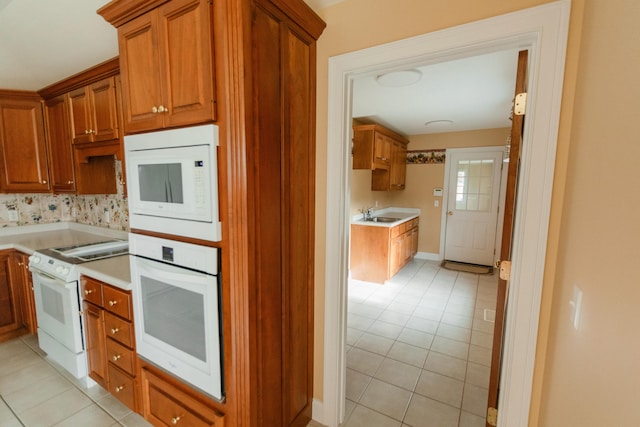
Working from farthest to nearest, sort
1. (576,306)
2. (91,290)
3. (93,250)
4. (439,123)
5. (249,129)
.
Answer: (439,123), (93,250), (91,290), (249,129), (576,306)

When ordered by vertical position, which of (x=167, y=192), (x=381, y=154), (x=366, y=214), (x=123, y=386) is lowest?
(x=123, y=386)

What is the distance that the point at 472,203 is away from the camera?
495cm

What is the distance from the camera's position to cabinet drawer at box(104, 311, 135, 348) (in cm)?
160

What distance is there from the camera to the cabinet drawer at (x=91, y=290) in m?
1.74

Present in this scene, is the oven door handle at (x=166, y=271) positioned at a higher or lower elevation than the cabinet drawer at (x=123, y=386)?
higher

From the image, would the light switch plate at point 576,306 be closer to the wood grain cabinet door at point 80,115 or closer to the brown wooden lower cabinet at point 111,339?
the brown wooden lower cabinet at point 111,339

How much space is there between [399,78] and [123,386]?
3.10 metres

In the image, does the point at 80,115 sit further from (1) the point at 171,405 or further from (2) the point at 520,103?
(2) the point at 520,103

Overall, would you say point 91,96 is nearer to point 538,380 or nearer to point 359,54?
point 359,54

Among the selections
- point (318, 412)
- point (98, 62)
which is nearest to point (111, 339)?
point (318, 412)

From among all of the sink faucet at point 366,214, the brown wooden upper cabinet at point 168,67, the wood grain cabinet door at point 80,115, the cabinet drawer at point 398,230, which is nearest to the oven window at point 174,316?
the brown wooden upper cabinet at point 168,67

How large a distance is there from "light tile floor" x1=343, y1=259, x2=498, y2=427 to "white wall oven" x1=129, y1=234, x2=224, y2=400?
41.9 inches

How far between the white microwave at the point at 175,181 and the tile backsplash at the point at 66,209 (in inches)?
59.8

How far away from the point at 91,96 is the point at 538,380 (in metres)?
3.40
